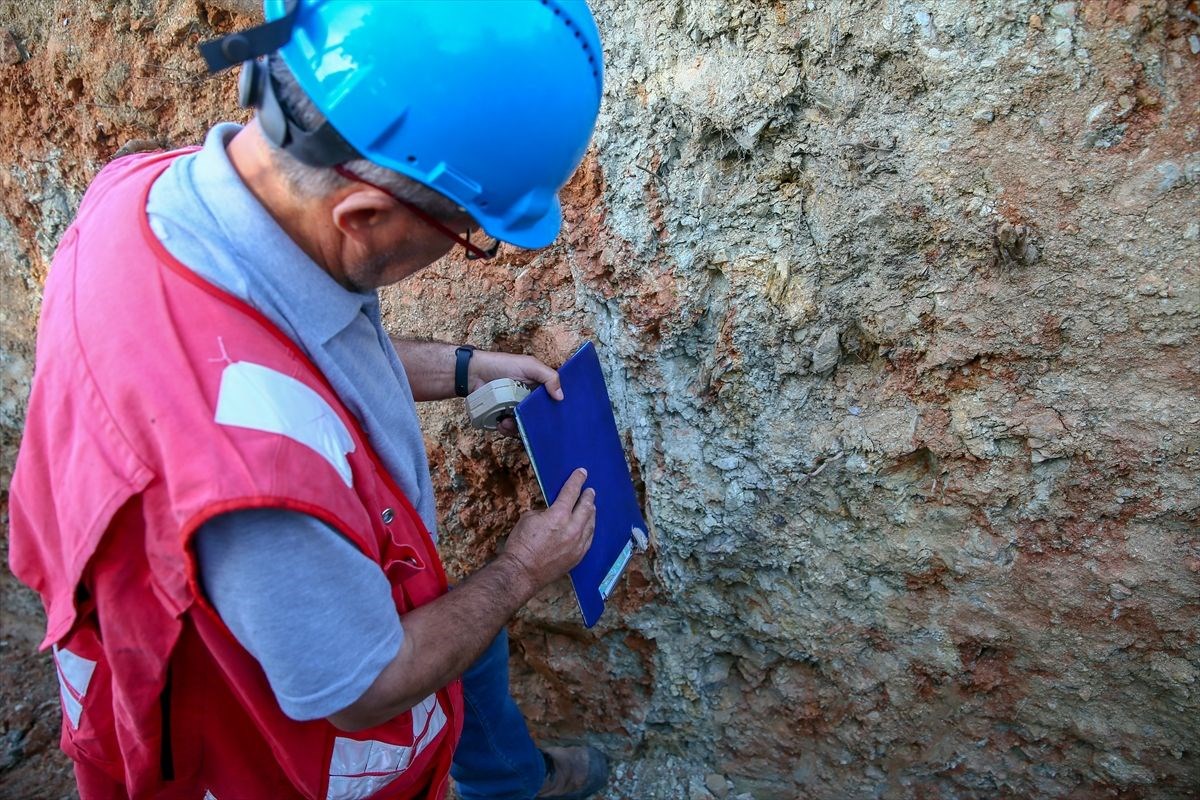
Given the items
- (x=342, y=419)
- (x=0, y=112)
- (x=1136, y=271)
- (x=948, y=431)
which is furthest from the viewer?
(x=0, y=112)

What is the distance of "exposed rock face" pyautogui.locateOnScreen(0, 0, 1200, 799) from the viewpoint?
4.79ft

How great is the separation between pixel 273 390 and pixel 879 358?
125cm

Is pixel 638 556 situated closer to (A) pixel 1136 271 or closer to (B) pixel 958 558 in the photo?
(B) pixel 958 558

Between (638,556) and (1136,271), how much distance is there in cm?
127

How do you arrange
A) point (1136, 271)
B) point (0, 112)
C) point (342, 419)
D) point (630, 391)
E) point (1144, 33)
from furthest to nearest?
1. point (0, 112)
2. point (630, 391)
3. point (1136, 271)
4. point (1144, 33)
5. point (342, 419)

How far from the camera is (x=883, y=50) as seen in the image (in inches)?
59.6

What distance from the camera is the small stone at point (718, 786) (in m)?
2.38

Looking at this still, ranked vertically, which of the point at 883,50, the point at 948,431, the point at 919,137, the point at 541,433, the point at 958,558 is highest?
the point at 883,50

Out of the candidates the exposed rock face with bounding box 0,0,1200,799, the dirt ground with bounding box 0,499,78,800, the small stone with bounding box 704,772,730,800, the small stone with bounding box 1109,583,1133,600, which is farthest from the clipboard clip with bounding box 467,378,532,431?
the dirt ground with bounding box 0,499,78,800

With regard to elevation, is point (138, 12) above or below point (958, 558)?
above

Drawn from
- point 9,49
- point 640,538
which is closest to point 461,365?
point 640,538

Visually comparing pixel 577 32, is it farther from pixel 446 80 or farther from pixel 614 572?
pixel 614 572

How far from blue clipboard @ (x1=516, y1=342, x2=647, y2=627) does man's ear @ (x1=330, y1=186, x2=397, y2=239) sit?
47 cm

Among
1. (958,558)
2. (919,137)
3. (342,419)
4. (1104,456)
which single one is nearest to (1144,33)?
(919,137)
